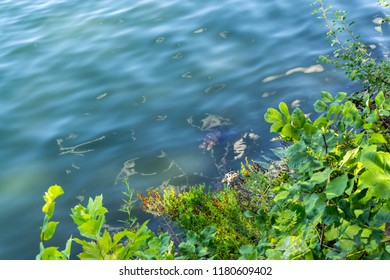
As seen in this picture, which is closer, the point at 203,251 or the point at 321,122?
the point at 321,122

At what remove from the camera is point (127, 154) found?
6539 millimetres

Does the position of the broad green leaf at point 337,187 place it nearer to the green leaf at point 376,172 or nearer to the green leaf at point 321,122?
the green leaf at point 376,172

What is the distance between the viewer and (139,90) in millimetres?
7824

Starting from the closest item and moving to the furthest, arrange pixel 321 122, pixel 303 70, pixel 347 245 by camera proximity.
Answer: pixel 347 245, pixel 321 122, pixel 303 70

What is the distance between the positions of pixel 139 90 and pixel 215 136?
184 centimetres

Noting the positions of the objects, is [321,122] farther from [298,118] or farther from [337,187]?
[337,187]

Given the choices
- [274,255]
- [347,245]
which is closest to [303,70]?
[274,255]

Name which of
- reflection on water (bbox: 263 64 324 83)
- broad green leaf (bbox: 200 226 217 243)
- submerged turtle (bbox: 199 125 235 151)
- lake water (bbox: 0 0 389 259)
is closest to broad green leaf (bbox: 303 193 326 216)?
broad green leaf (bbox: 200 226 217 243)

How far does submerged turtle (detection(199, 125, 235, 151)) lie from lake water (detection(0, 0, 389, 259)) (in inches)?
2.9

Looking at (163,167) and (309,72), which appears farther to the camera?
(309,72)

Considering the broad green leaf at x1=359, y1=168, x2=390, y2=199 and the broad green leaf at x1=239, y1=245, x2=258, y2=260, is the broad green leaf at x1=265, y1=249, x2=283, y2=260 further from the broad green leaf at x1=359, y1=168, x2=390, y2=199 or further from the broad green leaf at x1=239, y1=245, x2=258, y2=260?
the broad green leaf at x1=359, y1=168, x2=390, y2=199
